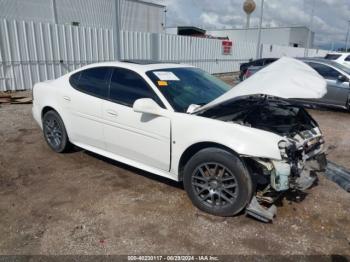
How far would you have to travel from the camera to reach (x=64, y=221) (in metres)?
3.03

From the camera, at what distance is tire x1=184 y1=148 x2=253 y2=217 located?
9.53ft

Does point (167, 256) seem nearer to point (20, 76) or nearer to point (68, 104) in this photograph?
point (68, 104)

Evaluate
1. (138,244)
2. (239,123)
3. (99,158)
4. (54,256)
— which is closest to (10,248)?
(54,256)

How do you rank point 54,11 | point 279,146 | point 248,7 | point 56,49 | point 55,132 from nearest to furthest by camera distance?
point 279,146 → point 55,132 → point 56,49 → point 54,11 → point 248,7

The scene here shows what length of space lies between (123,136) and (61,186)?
1053 millimetres

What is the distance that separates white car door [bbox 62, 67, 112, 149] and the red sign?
Answer: 56.5ft

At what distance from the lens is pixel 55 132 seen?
4730 mm

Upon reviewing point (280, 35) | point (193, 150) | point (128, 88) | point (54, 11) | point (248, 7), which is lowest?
point (193, 150)

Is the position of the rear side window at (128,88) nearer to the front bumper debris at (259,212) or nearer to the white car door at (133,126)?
the white car door at (133,126)

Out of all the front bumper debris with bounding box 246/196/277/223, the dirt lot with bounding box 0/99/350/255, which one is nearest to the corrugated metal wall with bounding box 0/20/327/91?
the dirt lot with bounding box 0/99/350/255

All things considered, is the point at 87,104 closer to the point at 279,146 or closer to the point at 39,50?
the point at 279,146

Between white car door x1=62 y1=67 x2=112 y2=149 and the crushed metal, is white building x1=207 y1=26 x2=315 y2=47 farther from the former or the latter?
white car door x1=62 y1=67 x2=112 y2=149

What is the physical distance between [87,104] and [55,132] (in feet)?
3.51

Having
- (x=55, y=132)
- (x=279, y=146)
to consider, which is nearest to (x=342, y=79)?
(x=279, y=146)
